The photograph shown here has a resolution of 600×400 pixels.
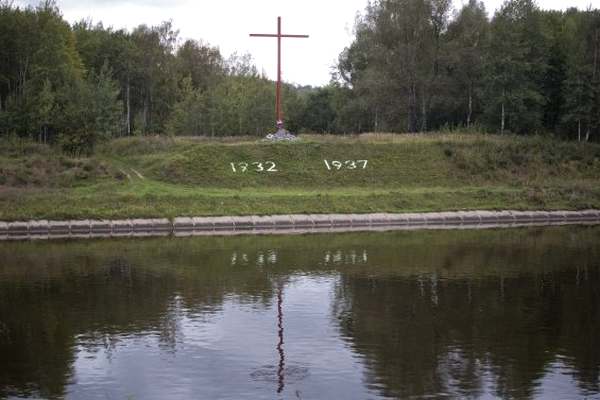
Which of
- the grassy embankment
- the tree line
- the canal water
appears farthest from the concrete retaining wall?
the tree line

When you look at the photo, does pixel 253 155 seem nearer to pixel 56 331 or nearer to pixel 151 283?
pixel 151 283

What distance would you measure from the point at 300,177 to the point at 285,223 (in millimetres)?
8616

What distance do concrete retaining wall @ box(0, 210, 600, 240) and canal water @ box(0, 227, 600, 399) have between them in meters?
3.81


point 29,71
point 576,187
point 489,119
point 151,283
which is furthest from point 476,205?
point 29,71

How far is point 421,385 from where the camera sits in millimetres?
13688

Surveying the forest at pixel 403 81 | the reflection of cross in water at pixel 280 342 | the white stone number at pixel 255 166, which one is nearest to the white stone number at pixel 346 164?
the white stone number at pixel 255 166

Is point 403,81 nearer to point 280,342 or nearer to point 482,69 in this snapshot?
point 482,69

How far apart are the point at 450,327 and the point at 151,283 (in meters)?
9.88

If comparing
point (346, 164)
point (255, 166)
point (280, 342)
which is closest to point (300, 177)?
point (255, 166)

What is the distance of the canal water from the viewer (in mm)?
13898

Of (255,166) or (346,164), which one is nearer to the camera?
(255,166)

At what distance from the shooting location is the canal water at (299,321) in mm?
13898

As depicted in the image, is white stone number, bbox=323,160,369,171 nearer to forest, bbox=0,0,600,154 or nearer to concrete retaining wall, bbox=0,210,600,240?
concrete retaining wall, bbox=0,210,600,240

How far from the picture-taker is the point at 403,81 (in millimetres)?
60000
